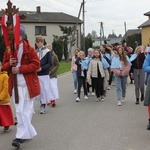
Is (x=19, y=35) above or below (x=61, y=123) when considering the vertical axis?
above

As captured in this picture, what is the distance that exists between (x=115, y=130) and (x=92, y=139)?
93cm

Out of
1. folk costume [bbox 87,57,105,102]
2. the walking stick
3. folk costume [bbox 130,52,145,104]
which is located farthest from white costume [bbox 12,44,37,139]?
folk costume [bbox 130,52,145,104]

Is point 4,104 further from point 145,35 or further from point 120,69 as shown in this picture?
point 145,35

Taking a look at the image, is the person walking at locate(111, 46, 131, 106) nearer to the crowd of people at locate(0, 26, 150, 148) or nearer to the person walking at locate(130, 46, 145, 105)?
the crowd of people at locate(0, 26, 150, 148)

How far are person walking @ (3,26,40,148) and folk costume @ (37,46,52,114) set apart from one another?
3392 millimetres

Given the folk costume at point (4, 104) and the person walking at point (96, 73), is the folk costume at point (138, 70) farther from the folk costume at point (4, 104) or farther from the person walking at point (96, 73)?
the folk costume at point (4, 104)

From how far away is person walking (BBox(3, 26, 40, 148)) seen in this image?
6.43m

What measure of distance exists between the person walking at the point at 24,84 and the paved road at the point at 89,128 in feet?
1.11

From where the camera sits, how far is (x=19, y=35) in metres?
6.32

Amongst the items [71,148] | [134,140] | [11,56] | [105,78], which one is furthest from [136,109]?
[11,56]

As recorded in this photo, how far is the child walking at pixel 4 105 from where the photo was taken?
778 cm

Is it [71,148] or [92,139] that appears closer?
[71,148]

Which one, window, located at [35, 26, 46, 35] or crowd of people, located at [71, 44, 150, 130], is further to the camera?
window, located at [35, 26, 46, 35]

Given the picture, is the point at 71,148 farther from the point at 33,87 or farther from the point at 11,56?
the point at 11,56
